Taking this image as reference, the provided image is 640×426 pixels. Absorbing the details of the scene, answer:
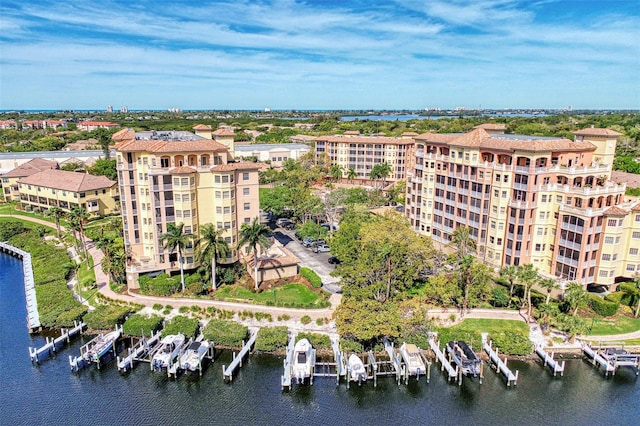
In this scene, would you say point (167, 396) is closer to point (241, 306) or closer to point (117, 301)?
point (241, 306)

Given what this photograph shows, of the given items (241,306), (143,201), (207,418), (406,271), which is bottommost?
(207,418)

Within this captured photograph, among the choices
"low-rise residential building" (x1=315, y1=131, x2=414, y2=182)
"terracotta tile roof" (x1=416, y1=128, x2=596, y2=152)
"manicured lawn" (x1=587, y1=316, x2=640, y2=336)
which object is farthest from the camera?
"low-rise residential building" (x1=315, y1=131, x2=414, y2=182)

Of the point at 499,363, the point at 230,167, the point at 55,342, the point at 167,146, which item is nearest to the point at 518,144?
the point at 499,363

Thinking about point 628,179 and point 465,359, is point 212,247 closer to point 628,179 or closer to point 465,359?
point 465,359

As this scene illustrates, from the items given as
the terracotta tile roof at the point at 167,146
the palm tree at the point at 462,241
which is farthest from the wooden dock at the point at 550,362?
the terracotta tile roof at the point at 167,146

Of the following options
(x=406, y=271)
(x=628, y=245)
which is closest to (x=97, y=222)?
(x=406, y=271)

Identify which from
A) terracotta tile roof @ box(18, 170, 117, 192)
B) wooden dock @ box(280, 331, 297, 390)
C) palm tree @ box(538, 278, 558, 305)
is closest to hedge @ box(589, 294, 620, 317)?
palm tree @ box(538, 278, 558, 305)

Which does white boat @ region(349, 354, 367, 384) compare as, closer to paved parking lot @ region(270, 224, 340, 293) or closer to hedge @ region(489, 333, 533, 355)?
paved parking lot @ region(270, 224, 340, 293)
